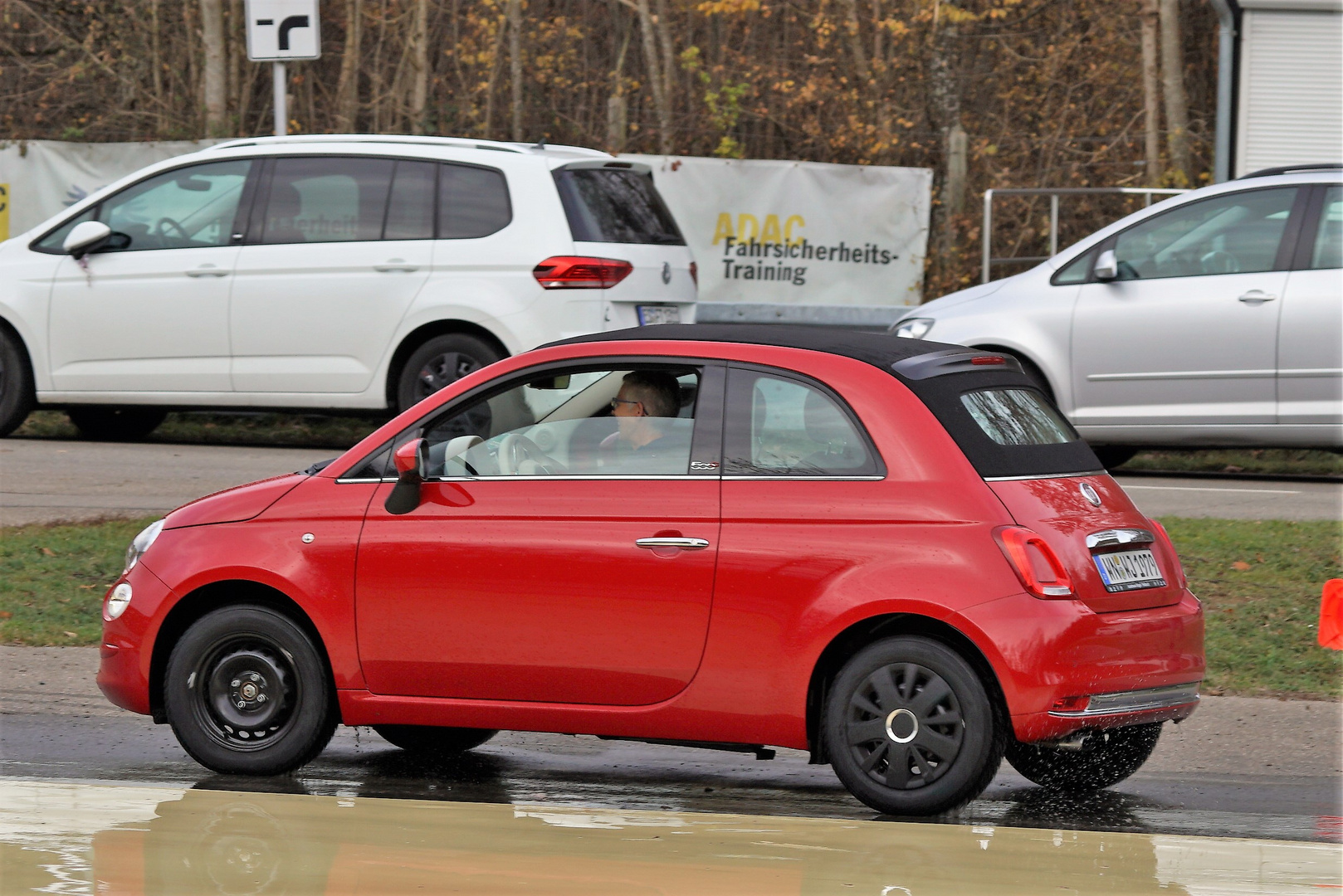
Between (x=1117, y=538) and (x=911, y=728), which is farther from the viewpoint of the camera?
(x=1117, y=538)

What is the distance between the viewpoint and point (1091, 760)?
20.5 feet

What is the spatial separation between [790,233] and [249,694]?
12196 millimetres

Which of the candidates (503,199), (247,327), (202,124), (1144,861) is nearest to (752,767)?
(1144,861)

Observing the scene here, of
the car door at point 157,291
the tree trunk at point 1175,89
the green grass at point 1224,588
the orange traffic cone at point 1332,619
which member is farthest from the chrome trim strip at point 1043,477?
the tree trunk at point 1175,89

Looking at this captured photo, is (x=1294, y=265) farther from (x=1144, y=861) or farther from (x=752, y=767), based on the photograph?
(x=1144, y=861)

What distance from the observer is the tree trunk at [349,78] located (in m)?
22.2

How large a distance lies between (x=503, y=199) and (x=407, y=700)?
250 inches

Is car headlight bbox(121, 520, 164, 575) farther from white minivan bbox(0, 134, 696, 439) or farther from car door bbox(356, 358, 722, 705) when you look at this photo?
white minivan bbox(0, 134, 696, 439)

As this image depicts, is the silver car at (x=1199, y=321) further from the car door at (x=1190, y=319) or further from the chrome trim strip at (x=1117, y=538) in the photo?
the chrome trim strip at (x=1117, y=538)

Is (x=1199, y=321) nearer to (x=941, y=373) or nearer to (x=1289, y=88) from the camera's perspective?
(x=941, y=373)

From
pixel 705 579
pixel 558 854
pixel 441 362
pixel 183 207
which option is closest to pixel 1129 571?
pixel 705 579

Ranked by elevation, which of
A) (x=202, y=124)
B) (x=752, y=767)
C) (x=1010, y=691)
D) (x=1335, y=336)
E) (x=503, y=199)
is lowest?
(x=752, y=767)

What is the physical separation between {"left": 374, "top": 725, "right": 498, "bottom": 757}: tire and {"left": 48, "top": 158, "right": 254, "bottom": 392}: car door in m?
6.25

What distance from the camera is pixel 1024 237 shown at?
18219 mm
